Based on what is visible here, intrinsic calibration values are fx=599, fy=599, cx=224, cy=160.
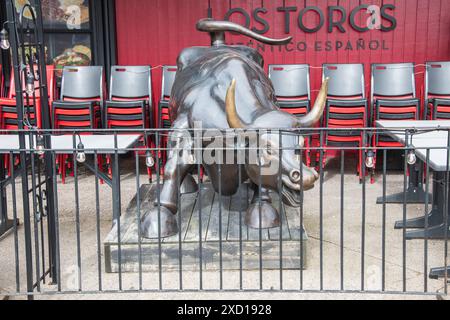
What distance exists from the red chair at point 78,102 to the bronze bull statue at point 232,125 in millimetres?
2823

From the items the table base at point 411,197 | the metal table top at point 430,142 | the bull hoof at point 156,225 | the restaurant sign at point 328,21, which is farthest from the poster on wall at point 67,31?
the bull hoof at point 156,225

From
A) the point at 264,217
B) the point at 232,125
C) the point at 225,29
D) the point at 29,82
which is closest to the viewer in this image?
the point at 232,125

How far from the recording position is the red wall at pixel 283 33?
8992 mm

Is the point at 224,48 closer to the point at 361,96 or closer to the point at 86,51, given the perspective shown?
the point at 361,96

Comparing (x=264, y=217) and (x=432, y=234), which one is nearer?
(x=264, y=217)

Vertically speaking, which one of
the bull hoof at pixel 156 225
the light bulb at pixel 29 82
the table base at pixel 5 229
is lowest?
the table base at pixel 5 229

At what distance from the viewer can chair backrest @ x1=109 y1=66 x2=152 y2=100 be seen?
27.9 feet

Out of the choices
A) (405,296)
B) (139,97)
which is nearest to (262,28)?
(139,97)

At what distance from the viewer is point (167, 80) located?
846cm

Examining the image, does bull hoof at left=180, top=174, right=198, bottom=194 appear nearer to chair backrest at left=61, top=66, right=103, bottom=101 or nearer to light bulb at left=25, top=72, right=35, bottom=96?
light bulb at left=25, top=72, right=35, bottom=96

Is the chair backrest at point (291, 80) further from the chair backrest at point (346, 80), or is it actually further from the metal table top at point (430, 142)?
the metal table top at point (430, 142)

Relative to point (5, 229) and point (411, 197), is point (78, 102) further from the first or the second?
point (411, 197)

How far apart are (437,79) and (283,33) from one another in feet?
7.77

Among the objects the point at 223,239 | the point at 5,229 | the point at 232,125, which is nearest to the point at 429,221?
the point at 223,239
